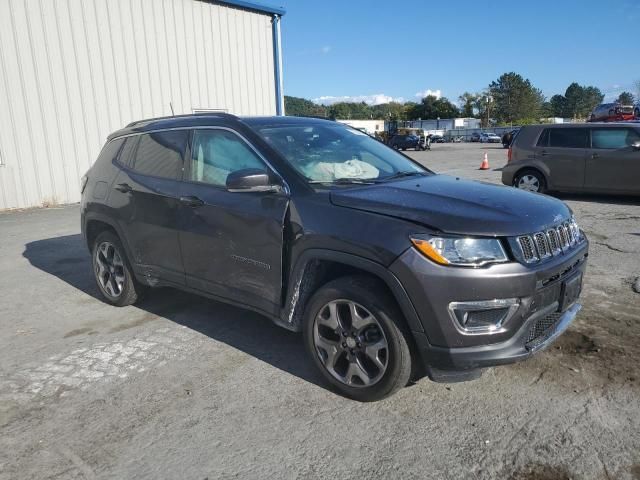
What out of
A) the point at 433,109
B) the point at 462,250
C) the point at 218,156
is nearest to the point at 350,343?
the point at 462,250

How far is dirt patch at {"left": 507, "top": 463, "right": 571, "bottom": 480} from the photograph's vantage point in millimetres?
2434

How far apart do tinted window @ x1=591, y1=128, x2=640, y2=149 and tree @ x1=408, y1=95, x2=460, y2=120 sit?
114 meters

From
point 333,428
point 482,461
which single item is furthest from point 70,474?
point 482,461

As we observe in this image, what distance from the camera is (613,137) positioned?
9.96 meters

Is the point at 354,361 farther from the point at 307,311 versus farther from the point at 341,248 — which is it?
the point at 341,248

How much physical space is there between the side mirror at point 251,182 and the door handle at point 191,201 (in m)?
0.56

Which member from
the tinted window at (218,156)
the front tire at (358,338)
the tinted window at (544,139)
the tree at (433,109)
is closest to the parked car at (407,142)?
the tinted window at (544,139)

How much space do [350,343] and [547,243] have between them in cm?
127

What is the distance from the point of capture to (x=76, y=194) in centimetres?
1307

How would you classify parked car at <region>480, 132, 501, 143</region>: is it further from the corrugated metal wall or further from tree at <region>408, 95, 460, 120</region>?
tree at <region>408, 95, 460, 120</region>

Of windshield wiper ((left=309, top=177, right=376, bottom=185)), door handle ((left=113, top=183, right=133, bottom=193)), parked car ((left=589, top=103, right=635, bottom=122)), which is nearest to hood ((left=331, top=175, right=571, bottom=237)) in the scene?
windshield wiper ((left=309, top=177, right=376, bottom=185))

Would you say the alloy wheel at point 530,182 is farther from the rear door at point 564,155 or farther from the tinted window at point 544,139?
the tinted window at point 544,139

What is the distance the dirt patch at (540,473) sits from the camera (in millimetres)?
2434

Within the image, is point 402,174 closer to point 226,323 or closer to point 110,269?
point 226,323
